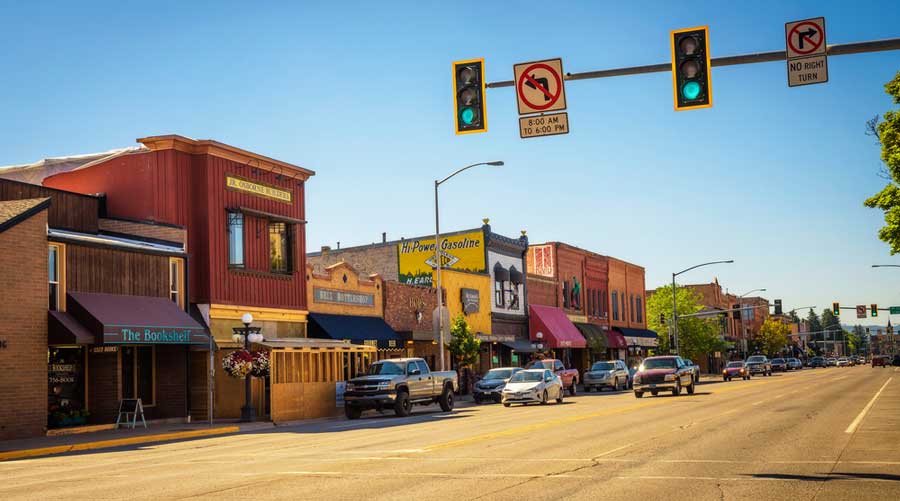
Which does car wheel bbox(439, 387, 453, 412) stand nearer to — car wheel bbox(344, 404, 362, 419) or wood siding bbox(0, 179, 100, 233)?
car wheel bbox(344, 404, 362, 419)

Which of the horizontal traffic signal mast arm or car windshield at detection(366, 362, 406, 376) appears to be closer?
the horizontal traffic signal mast arm

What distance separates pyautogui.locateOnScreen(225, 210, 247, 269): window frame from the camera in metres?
34.3

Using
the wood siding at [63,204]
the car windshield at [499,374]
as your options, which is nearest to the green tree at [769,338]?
the car windshield at [499,374]

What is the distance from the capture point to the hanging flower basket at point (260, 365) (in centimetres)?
2966

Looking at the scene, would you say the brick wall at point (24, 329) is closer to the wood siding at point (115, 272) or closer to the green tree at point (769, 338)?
the wood siding at point (115, 272)

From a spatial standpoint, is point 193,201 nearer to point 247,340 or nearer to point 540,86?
point 247,340

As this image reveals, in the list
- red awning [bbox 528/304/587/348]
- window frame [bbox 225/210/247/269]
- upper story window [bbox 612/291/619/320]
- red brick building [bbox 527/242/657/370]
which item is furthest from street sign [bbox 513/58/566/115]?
upper story window [bbox 612/291/619/320]

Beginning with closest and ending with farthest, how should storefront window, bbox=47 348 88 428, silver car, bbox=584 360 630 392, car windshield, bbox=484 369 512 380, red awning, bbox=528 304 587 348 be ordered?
storefront window, bbox=47 348 88 428, car windshield, bbox=484 369 512 380, silver car, bbox=584 360 630 392, red awning, bbox=528 304 587 348

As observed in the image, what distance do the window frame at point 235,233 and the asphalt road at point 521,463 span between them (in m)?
10.8

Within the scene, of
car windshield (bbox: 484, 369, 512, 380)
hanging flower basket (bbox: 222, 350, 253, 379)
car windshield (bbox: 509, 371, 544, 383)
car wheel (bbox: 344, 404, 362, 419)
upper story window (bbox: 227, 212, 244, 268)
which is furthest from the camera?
car windshield (bbox: 484, 369, 512, 380)

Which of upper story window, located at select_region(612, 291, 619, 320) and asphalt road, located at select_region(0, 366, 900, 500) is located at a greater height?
upper story window, located at select_region(612, 291, 619, 320)

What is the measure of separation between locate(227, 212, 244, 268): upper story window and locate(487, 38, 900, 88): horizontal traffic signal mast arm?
21.1 meters

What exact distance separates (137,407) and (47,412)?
3005 millimetres

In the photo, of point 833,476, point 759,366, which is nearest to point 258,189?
point 833,476
